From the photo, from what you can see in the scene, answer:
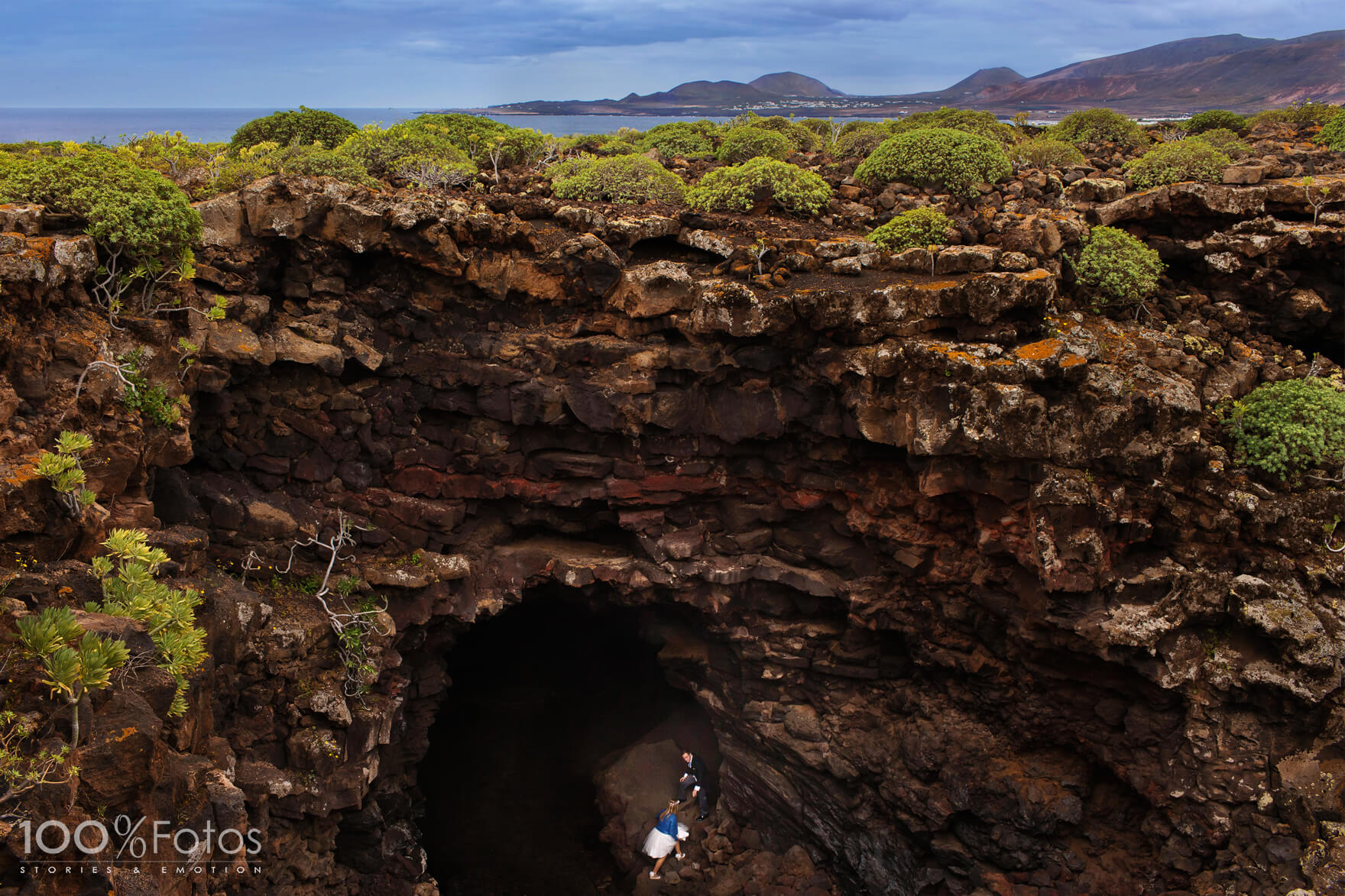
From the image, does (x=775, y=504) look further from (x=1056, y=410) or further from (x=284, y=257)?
(x=284, y=257)

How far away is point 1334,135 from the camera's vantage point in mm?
21578

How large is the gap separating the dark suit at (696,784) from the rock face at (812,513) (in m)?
0.74

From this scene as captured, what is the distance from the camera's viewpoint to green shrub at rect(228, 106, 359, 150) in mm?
21375

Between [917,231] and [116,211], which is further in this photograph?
[917,231]

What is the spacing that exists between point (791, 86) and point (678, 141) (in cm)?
3949

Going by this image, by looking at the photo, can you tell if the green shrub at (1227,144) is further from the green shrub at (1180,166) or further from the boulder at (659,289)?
the boulder at (659,289)

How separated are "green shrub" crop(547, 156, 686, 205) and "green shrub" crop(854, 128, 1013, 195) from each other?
512 cm

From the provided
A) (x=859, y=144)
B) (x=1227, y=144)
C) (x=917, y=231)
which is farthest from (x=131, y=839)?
(x=1227, y=144)

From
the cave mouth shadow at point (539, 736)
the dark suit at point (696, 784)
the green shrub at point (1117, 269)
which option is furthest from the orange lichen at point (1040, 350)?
the dark suit at point (696, 784)

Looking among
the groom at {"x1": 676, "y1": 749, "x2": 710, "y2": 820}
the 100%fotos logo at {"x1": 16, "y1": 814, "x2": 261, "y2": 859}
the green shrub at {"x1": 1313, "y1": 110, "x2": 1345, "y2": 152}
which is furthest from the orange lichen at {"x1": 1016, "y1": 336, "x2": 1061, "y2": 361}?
the green shrub at {"x1": 1313, "y1": 110, "x2": 1345, "y2": 152}

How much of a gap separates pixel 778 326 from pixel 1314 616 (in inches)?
387

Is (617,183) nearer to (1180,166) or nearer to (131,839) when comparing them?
(1180,166)

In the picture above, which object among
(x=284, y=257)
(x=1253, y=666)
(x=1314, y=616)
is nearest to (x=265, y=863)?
(x=284, y=257)

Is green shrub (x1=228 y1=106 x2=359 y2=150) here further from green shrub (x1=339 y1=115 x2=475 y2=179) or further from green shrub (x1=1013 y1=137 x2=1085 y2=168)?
green shrub (x1=1013 y1=137 x2=1085 y2=168)
